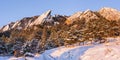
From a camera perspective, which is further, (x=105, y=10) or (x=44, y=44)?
(x=105, y=10)

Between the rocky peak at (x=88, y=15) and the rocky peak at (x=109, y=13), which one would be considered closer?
the rocky peak at (x=109, y=13)

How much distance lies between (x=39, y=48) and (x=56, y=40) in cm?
426

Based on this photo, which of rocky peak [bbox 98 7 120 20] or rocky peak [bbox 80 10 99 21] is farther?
rocky peak [bbox 80 10 99 21]

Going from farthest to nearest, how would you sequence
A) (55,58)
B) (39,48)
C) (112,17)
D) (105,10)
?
(105,10)
(112,17)
(39,48)
(55,58)

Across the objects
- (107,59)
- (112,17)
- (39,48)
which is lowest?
(107,59)

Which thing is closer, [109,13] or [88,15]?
[88,15]

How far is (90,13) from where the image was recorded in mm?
86938

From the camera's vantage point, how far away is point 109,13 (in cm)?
8662

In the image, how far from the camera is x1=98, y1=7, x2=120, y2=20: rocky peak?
83438 millimetres

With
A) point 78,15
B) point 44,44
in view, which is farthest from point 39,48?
point 78,15

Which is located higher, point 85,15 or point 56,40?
point 85,15

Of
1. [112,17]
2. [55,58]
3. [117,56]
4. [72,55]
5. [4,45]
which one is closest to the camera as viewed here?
[117,56]

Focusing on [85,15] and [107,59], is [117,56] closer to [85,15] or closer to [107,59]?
[107,59]

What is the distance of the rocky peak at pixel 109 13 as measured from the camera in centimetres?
8344
